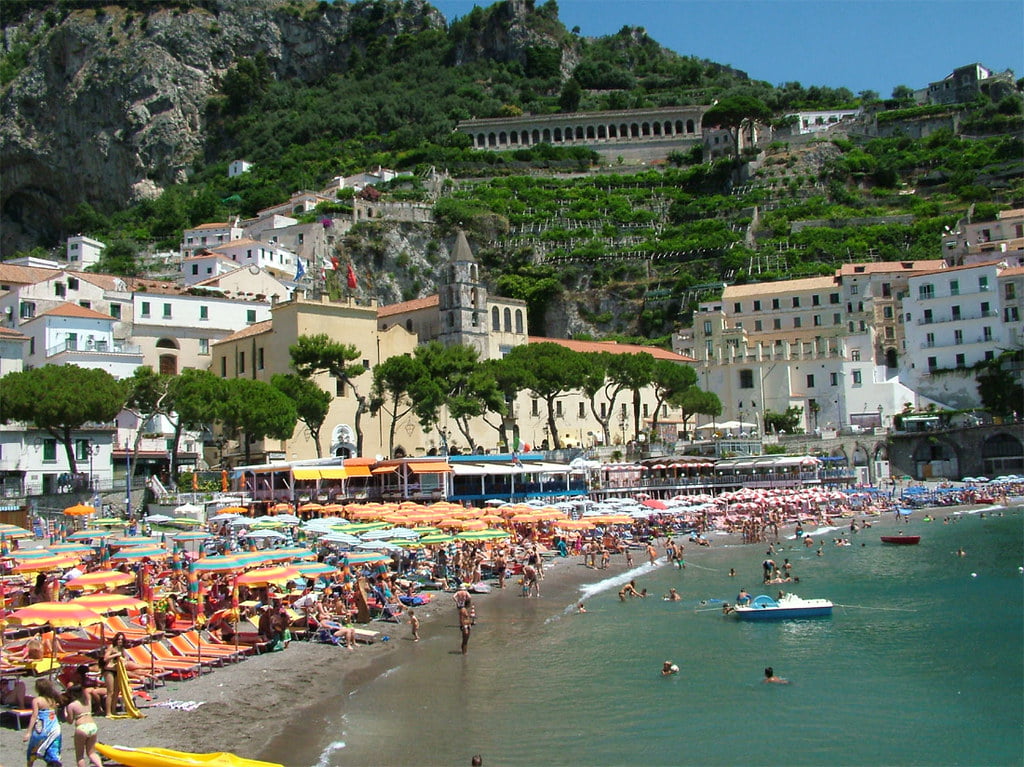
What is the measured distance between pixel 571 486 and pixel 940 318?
32022 millimetres

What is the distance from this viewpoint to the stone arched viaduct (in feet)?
405

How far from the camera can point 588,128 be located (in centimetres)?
12475

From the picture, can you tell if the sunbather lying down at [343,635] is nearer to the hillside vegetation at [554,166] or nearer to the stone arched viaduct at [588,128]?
the hillside vegetation at [554,166]

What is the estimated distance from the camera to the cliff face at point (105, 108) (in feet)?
389

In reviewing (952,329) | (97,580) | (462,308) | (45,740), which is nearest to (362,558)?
(97,580)

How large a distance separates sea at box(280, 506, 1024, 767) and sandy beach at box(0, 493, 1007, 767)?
361 mm

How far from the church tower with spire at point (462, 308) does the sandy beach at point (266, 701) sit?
139ft

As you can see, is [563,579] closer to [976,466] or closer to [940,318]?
[976,466]

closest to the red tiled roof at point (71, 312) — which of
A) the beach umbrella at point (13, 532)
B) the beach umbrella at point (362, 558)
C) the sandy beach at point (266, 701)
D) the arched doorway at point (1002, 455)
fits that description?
the beach umbrella at point (13, 532)

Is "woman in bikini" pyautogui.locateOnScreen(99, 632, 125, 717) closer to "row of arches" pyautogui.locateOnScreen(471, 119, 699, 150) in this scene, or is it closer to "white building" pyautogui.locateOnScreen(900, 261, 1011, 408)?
"white building" pyautogui.locateOnScreen(900, 261, 1011, 408)

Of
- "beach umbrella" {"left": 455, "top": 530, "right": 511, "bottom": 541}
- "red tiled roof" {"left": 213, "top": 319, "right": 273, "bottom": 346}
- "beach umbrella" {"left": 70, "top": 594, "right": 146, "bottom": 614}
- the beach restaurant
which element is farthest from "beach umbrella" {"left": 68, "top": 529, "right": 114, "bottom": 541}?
"red tiled roof" {"left": 213, "top": 319, "right": 273, "bottom": 346}

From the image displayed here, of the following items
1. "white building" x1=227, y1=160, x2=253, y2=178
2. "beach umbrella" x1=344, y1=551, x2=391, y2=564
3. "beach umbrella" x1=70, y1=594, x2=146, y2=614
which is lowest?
Answer: "beach umbrella" x1=344, y1=551, x2=391, y2=564

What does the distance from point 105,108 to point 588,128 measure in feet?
197

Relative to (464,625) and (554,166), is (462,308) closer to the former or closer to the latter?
(464,625)
